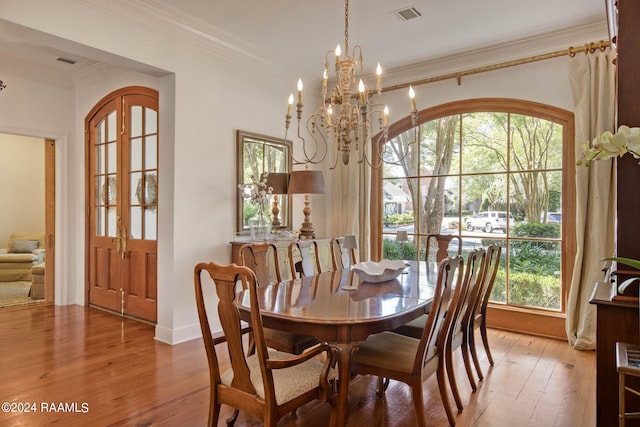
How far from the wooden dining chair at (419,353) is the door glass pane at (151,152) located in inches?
125

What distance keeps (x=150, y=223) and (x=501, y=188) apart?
12.6ft

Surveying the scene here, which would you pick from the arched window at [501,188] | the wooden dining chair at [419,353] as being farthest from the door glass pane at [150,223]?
the wooden dining chair at [419,353]

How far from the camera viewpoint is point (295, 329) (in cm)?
197

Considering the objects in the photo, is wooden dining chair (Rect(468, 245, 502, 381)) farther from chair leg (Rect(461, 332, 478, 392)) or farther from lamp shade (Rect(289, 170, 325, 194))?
lamp shade (Rect(289, 170, 325, 194))

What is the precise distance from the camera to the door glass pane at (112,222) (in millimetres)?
4855

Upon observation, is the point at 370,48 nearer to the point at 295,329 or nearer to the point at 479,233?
the point at 479,233

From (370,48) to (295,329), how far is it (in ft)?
11.0

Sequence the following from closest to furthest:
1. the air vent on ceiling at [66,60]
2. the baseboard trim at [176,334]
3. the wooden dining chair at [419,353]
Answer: the wooden dining chair at [419,353]
the baseboard trim at [176,334]
the air vent on ceiling at [66,60]

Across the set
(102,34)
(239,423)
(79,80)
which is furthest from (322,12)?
(79,80)

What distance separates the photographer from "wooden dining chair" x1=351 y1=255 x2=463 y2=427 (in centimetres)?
211

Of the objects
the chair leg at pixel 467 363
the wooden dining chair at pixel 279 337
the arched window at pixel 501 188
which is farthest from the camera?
the arched window at pixel 501 188

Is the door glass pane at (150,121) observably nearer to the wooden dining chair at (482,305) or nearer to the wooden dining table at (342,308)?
the wooden dining table at (342,308)

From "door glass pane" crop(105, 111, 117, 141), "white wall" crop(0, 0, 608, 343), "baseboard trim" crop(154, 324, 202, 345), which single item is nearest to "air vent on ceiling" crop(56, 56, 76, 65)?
"white wall" crop(0, 0, 608, 343)

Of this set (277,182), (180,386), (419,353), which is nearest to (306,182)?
(277,182)
